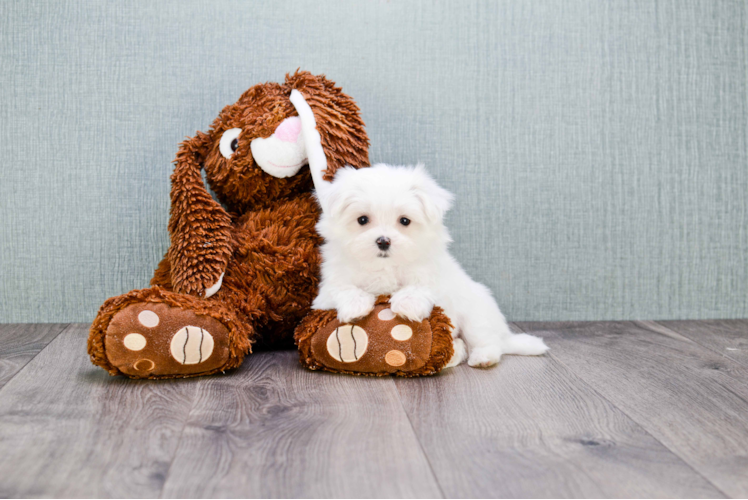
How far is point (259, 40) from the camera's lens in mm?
1781

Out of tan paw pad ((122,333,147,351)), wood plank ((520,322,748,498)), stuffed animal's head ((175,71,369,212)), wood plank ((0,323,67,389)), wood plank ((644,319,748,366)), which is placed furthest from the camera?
wood plank ((644,319,748,366))

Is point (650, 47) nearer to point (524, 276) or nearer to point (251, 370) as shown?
point (524, 276)

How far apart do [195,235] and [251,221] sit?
0.51 ft

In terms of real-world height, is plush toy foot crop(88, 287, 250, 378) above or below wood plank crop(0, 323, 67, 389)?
above

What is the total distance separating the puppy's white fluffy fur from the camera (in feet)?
4.24

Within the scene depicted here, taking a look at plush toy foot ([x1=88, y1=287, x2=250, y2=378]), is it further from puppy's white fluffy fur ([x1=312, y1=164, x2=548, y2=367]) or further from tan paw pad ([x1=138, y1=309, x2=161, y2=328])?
puppy's white fluffy fur ([x1=312, y1=164, x2=548, y2=367])

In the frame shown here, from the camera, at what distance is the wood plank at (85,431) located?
32.8 inches

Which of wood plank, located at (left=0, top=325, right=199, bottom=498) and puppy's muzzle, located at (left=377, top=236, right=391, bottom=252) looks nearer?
wood plank, located at (left=0, top=325, right=199, bottom=498)

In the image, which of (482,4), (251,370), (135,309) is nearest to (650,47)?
(482,4)

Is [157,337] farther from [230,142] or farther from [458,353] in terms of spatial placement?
[458,353]

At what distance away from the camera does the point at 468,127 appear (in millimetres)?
1849

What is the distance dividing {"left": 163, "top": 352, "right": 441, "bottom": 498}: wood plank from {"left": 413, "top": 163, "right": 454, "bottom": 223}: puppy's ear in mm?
365

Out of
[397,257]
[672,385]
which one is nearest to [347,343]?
[397,257]

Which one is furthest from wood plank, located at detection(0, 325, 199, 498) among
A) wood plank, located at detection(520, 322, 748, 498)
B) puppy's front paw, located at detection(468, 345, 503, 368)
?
wood plank, located at detection(520, 322, 748, 498)
